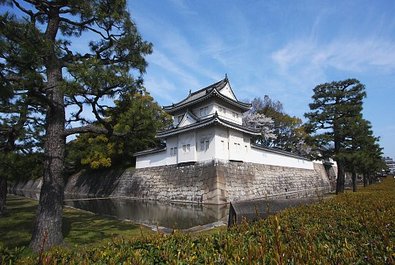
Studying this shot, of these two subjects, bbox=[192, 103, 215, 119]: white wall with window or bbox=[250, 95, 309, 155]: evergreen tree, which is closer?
bbox=[192, 103, 215, 119]: white wall with window

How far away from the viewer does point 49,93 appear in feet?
20.5

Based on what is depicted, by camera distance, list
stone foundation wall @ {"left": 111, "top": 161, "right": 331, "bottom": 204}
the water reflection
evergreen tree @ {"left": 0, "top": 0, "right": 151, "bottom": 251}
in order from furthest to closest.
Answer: stone foundation wall @ {"left": 111, "top": 161, "right": 331, "bottom": 204} → the water reflection → evergreen tree @ {"left": 0, "top": 0, "right": 151, "bottom": 251}

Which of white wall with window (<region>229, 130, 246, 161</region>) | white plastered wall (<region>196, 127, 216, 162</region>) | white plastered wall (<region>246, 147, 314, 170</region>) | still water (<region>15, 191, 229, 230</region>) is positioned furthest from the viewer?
white plastered wall (<region>246, 147, 314, 170</region>)

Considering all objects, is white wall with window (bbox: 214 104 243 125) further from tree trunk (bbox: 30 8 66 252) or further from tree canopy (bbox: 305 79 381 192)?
tree trunk (bbox: 30 8 66 252)

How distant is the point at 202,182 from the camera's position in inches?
743

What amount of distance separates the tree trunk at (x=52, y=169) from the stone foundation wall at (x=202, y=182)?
1259 centimetres

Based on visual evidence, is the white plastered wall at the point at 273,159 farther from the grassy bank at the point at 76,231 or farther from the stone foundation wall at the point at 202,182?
the grassy bank at the point at 76,231

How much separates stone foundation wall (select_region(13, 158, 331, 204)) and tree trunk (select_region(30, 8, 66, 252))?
12.6 meters

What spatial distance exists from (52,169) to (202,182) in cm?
1376

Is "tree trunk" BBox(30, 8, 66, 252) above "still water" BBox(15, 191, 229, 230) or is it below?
above

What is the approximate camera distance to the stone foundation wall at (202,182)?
18.5 metres

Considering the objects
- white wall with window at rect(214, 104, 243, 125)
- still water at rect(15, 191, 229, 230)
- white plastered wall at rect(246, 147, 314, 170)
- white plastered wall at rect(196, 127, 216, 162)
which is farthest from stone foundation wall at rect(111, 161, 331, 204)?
white wall with window at rect(214, 104, 243, 125)

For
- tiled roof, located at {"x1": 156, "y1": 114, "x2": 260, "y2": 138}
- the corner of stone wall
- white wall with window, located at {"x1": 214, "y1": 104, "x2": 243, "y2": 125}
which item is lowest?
the corner of stone wall

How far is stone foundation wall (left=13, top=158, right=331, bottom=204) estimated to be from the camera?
18.5 metres
